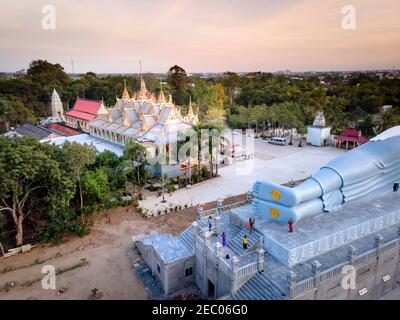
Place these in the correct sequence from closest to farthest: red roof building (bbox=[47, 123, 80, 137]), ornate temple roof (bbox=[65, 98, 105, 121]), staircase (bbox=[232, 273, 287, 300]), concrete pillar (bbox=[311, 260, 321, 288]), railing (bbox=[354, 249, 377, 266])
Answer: concrete pillar (bbox=[311, 260, 321, 288]) < staircase (bbox=[232, 273, 287, 300]) < railing (bbox=[354, 249, 377, 266]) < red roof building (bbox=[47, 123, 80, 137]) < ornate temple roof (bbox=[65, 98, 105, 121])

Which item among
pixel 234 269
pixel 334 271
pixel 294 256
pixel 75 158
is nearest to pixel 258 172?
pixel 75 158

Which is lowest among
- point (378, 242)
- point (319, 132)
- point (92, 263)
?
point (92, 263)

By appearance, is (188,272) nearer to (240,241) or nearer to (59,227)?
(240,241)

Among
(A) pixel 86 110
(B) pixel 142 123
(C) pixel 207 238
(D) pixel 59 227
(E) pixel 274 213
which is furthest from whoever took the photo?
(A) pixel 86 110

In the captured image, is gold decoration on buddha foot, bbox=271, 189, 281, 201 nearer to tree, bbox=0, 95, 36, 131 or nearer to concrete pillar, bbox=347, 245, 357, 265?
concrete pillar, bbox=347, 245, 357, 265

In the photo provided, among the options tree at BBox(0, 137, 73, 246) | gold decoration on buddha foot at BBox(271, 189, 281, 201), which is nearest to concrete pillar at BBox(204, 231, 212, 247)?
gold decoration on buddha foot at BBox(271, 189, 281, 201)

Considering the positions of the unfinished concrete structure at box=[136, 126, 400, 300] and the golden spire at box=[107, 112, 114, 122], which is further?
the golden spire at box=[107, 112, 114, 122]

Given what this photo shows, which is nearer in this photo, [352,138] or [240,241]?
[240,241]
